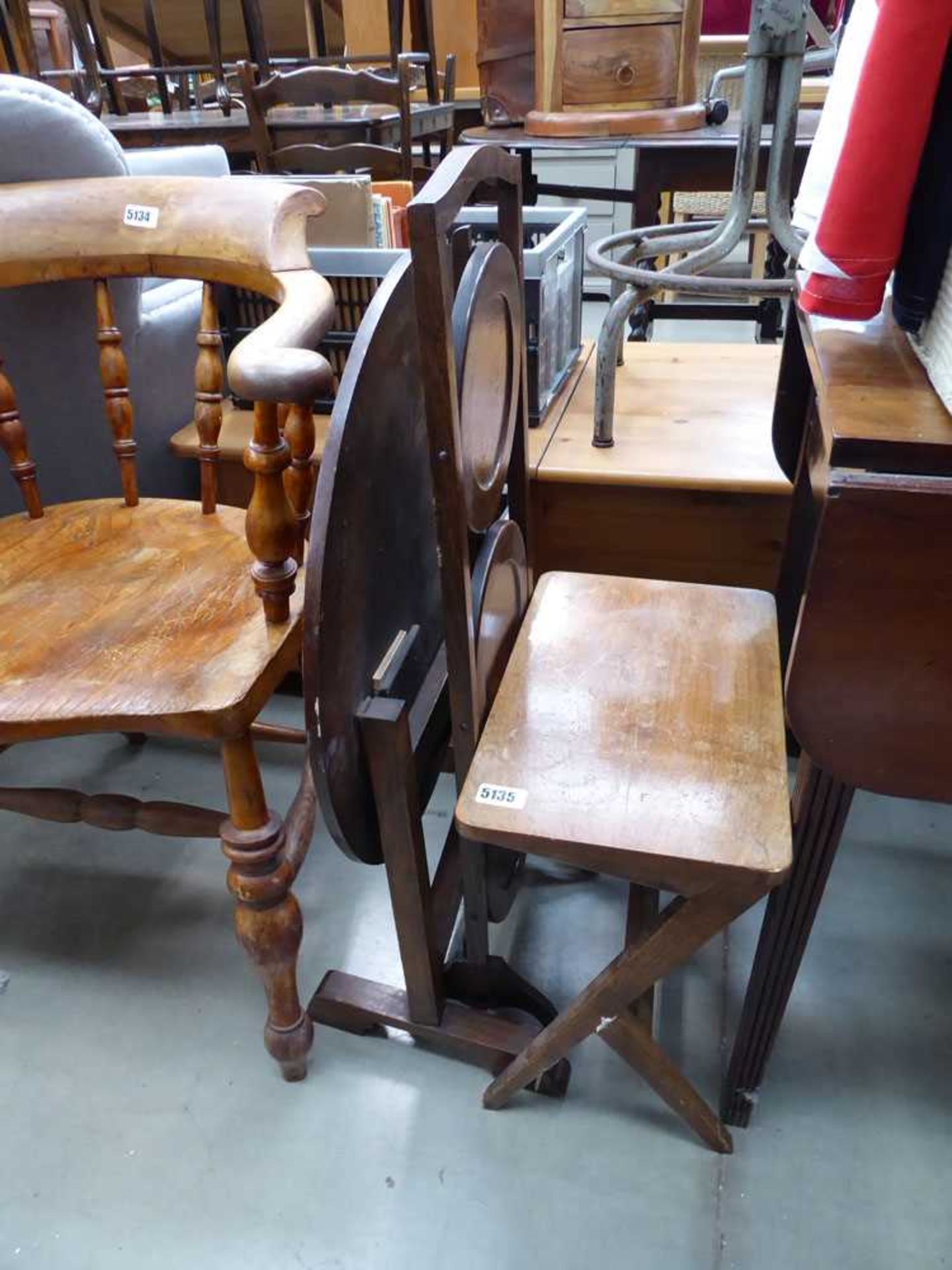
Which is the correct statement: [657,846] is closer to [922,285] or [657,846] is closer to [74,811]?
[922,285]

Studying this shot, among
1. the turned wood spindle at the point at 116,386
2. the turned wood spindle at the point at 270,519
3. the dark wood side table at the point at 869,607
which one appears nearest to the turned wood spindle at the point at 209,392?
the turned wood spindle at the point at 116,386

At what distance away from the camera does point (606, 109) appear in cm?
175

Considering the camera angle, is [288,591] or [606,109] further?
[606,109]

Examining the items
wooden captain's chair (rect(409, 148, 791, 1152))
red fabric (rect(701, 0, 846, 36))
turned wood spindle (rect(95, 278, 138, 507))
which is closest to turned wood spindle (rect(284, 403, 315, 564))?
wooden captain's chair (rect(409, 148, 791, 1152))

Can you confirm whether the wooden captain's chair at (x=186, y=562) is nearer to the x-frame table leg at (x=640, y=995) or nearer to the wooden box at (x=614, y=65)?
the x-frame table leg at (x=640, y=995)

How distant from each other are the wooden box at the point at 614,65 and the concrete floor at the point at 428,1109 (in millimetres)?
1373

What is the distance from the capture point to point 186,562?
3.82 ft

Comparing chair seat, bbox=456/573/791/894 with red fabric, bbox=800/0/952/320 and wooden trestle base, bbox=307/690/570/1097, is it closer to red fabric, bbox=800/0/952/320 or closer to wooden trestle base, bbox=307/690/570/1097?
wooden trestle base, bbox=307/690/570/1097

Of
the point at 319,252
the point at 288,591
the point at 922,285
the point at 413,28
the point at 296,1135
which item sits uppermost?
the point at 413,28

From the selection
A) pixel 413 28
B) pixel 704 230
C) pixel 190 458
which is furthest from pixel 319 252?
pixel 413 28

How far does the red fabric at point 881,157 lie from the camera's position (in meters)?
0.62

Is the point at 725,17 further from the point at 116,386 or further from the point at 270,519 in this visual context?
the point at 270,519

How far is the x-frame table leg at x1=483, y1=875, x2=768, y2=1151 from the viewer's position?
0.79 meters

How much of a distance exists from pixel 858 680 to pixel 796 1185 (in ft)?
2.06
